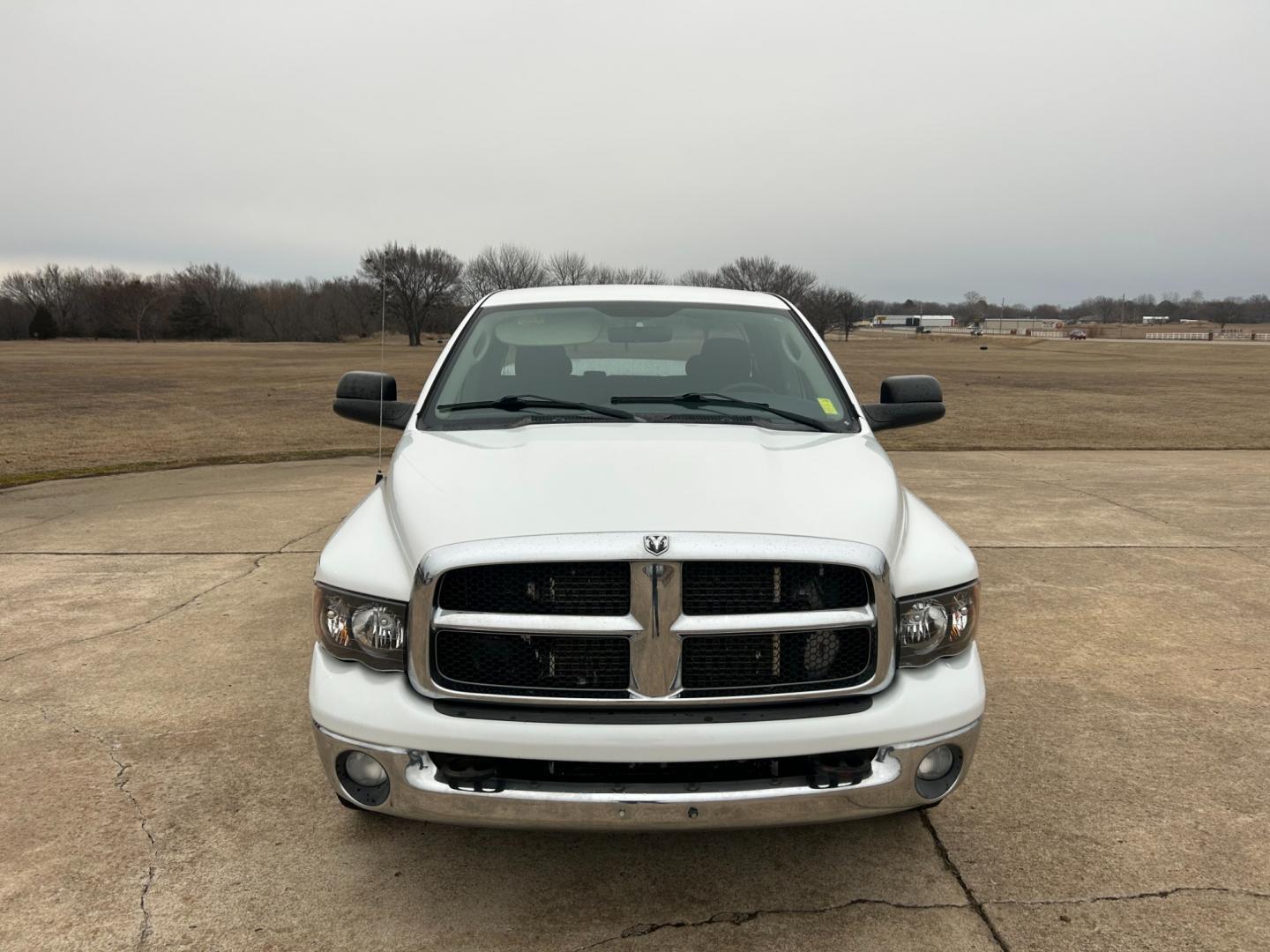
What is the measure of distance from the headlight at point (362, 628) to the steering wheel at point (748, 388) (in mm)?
1719

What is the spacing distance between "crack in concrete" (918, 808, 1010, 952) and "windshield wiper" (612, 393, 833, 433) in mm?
1412

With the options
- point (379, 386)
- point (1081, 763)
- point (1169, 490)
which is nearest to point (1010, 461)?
point (1169, 490)

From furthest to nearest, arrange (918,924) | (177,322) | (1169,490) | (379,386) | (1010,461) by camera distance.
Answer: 1. (177,322)
2. (1010,461)
3. (1169,490)
4. (379,386)
5. (918,924)

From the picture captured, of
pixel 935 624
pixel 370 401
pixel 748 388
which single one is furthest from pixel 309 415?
pixel 935 624

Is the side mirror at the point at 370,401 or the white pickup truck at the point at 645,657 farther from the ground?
the side mirror at the point at 370,401

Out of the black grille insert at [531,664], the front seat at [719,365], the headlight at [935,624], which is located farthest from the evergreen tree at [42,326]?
the headlight at [935,624]

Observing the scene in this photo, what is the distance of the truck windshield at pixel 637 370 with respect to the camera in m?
3.51

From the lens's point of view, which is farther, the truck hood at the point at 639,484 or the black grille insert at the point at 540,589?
the truck hood at the point at 639,484

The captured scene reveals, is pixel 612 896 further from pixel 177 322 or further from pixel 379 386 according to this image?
pixel 177 322

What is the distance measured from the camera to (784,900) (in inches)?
103

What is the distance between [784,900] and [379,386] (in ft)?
8.46

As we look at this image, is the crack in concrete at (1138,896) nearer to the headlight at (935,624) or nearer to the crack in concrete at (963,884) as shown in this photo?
the crack in concrete at (963,884)

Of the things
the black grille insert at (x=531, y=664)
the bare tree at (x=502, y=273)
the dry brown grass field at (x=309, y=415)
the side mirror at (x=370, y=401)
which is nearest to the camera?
the black grille insert at (x=531, y=664)

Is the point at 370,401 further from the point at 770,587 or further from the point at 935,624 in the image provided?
the point at 935,624
